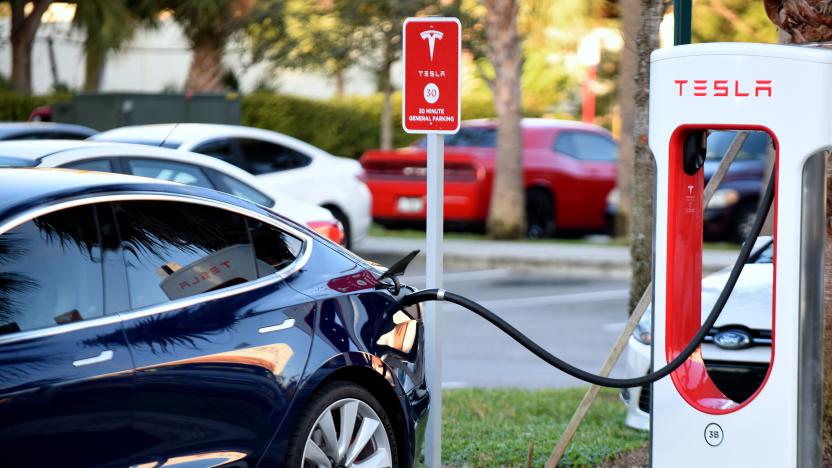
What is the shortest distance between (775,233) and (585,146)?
1389 cm

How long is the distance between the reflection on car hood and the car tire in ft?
7.45

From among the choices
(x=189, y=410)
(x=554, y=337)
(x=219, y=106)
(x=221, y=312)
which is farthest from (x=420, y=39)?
(x=219, y=106)

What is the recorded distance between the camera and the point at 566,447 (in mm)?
6449

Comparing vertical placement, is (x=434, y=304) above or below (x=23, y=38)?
below

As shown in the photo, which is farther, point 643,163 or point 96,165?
point 96,165

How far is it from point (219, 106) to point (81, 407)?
13.4m

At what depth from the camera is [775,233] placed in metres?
4.79

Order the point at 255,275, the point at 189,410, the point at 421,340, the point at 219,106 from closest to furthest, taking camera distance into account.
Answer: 1. the point at 189,410
2. the point at 255,275
3. the point at 421,340
4. the point at 219,106

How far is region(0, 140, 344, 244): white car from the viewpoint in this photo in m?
8.23

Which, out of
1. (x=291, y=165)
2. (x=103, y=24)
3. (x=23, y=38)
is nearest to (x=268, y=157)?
(x=291, y=165)

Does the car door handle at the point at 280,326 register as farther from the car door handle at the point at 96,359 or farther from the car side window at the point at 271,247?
the car door handle at the point at 96,359

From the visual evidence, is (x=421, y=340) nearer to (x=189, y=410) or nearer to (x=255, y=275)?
(x=255, y=275)

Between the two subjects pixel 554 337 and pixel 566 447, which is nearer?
pixel 566 447

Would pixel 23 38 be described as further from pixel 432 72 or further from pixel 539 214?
pixel 432 72
